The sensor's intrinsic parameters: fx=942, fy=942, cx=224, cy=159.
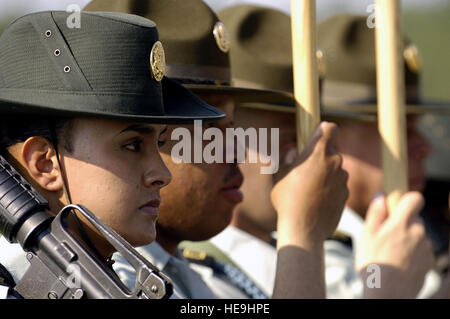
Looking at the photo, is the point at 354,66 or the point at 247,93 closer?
the point at 247,93

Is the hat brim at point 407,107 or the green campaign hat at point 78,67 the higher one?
the hat brim at point 407,107

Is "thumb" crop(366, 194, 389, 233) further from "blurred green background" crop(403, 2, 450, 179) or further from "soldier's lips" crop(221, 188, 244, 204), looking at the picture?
→ "blurred green background" crop(403, 2, 450, 179)

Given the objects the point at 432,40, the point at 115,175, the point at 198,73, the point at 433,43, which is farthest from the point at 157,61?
the point at 432,40

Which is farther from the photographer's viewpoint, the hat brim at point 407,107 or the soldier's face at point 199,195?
the hat brim at point 407,107

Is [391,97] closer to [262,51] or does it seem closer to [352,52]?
[262,51]

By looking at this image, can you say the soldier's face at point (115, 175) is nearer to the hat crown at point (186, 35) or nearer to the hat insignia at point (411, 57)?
the hat crown at point (186, 35)

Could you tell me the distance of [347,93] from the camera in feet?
19.6

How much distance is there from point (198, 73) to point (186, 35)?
0.16 metres

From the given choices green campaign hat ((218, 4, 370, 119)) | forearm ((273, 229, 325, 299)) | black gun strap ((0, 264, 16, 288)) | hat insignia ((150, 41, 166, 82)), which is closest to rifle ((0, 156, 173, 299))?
black gun strap ((0, 264, 16, 288))

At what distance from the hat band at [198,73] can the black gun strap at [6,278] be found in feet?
3.75

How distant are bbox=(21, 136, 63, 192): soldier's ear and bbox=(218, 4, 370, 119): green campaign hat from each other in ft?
6.20

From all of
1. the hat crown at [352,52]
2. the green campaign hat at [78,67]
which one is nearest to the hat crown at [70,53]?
the green campaign hat at [78,67]

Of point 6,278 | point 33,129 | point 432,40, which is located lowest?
point 6,278

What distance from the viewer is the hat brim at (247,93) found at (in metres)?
3.72
